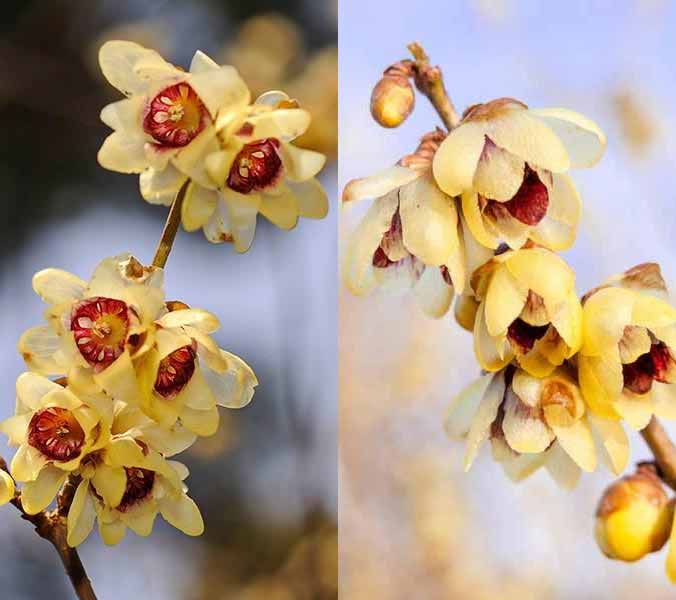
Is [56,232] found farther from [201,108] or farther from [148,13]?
[201,108]

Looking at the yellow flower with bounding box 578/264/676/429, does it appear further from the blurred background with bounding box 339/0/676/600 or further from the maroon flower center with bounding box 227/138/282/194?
the blurred background with bounding box 339/0/676/600

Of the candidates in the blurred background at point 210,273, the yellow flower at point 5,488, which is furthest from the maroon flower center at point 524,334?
the blurred background at point 210,273

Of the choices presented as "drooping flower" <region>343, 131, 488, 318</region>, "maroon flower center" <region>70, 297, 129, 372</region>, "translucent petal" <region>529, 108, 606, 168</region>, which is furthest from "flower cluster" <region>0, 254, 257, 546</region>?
"translucent petal" <region>529, 108, 606, 168</region>

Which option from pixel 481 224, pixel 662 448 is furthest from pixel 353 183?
pixel 662 448

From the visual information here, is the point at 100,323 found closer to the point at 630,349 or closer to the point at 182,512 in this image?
the point at 182,512

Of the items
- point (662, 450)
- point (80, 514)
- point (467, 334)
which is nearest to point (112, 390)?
point (80, 514)
